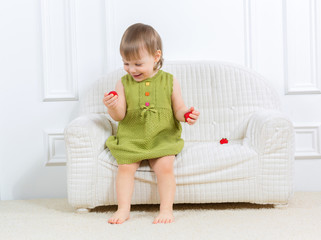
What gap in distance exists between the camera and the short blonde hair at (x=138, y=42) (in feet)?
5.71

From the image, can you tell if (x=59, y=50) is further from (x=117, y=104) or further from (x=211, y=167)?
(x=211, y=167)

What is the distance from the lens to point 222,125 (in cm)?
215

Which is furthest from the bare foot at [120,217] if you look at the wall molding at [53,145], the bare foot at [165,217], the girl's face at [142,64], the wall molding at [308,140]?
the wall molding at [308,140]

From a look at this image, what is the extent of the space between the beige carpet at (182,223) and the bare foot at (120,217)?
2cm

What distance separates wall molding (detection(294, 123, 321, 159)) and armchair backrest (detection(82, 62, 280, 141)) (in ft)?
1.05

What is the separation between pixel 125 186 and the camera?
1.70 m

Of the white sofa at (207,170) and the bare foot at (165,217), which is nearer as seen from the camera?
the bare foot at (165,217)

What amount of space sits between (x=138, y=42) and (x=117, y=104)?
1.01 feet

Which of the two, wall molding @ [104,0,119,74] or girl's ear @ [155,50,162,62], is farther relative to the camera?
wall molding @ [104,0,119,74]

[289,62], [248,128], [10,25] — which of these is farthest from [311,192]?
[10,25]

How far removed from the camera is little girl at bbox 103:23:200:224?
5.57 ft

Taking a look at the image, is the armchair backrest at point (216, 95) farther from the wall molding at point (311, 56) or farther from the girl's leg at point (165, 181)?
the girl's leg at point (165, 181)

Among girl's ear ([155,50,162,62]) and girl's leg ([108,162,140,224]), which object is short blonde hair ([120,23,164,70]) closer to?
girl's ear ([155,50,162,62])

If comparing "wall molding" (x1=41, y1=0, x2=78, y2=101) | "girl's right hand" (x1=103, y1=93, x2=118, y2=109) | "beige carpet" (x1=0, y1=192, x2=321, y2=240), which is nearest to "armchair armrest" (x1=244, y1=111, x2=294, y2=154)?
"beige carpet" (x1=0, y1=192, x2=321, y2=240)
